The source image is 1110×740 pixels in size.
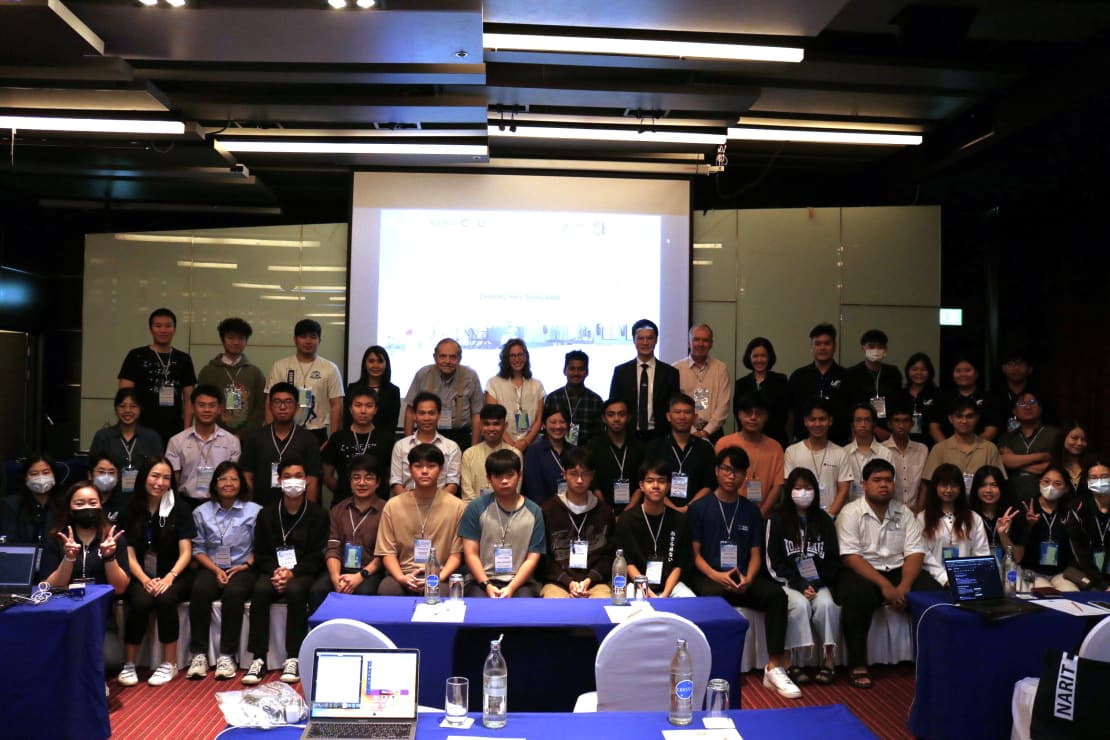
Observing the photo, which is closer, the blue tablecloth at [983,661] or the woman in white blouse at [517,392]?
the blue tablecloth at [983,661]

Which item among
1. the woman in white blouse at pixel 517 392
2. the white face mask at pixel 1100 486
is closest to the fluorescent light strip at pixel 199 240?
the woman in white blouse at pixel 517 392

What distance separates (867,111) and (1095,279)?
253cm

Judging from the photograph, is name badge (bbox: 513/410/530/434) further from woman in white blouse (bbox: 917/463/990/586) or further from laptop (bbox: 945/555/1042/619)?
laptop (bbox: 945/555/1042/619)

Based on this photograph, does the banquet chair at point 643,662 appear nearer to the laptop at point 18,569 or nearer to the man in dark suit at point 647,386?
the laptop at point 18,569

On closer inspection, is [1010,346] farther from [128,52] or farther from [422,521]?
[128,52]

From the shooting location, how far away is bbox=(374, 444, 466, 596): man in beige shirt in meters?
5.24

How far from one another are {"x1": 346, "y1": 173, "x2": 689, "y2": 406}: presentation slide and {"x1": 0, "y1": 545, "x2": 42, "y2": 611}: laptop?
3.51m

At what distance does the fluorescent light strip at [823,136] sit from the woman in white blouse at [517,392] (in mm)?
2417

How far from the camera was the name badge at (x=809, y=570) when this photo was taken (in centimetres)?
543

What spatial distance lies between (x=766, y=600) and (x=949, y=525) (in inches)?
51.0

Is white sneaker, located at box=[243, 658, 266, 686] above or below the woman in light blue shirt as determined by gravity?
below

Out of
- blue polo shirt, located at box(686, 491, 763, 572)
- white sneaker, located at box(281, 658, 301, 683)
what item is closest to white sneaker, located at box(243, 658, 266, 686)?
white sneaker, located at box(281, 658, 301, 683)

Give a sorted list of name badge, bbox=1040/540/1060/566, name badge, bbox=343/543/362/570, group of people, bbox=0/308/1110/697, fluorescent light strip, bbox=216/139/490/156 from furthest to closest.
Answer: fluorescent light strip, bbox=216/139/490/156 → name badge, bbox=1040/540/1060/566 → name badge, bbox=343/543/362/570 → group of people, bbox=0/308/1110/697

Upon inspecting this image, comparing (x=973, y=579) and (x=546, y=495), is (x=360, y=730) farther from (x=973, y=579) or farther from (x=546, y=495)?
(x=546, y=495)
